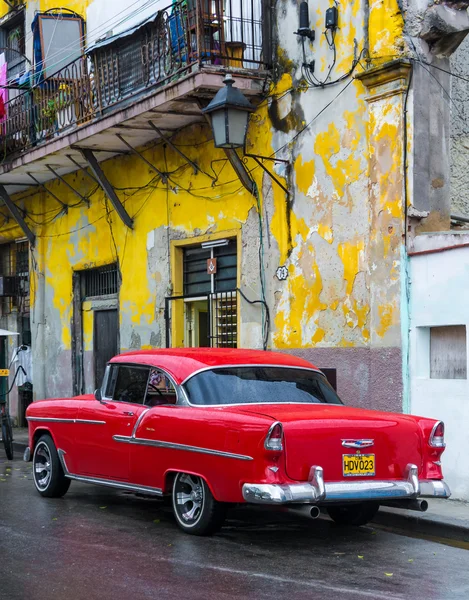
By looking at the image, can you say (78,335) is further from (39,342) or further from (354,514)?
(354,514)

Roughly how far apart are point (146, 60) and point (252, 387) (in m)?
7.28

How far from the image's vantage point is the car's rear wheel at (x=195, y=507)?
8.11 meters

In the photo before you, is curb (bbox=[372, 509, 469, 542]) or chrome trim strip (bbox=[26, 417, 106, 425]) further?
chrome trim strip (bbox=[26, 417, 106, 425])

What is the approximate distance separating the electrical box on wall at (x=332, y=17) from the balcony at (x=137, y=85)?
1227 millimetres

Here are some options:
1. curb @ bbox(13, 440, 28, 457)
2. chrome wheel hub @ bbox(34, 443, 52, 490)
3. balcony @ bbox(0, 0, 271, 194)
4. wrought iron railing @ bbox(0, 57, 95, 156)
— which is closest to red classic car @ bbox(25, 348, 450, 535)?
chrome wheel hub @ bbox(34, 443, 52, 490)

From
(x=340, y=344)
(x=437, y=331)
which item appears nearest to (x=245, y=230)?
(x=340, y=344)

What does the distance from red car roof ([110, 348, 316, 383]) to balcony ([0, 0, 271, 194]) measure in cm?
469

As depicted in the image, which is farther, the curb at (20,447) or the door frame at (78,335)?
the door frame at (78,335)

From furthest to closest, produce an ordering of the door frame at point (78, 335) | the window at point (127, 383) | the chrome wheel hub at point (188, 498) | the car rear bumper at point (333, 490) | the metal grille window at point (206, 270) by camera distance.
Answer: the door frame at point (78, 335) < the metal grille window at point (206, 270) < the window at point (127, 383) < the chrome wheel hub at point (188, 498) < the car rear bumper at point (333, 490)

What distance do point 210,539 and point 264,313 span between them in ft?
18.6

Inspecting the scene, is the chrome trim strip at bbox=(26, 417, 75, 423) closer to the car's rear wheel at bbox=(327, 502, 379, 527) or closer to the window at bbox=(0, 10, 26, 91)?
the car's rear wheel at bbox=(327, 502, 379, 527)

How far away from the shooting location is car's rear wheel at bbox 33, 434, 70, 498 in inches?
413

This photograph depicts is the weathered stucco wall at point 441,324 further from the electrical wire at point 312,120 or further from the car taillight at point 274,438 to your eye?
the car taillight at point 274,438

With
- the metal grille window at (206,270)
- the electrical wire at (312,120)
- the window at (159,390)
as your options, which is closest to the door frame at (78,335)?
the metal grille window at (206,270)
